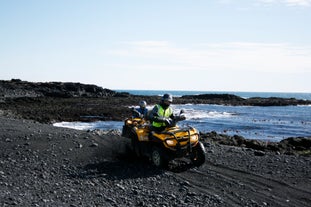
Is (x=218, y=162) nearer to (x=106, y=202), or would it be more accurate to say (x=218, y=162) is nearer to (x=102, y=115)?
(x=106, y=202)

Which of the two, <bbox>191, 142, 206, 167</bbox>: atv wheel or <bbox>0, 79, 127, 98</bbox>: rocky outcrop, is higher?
<bbox>0, 79, 127, 98</bbox>: rocky outcrop

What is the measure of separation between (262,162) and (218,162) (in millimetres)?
1659

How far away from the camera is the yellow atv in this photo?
39.4ft

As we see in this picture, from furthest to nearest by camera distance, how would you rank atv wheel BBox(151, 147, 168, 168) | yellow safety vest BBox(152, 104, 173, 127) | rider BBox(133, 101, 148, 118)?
rider BBox(133, 101, 148, 118)
yellow safety vest BBox(152, 104, 173, 127)
atv wheel BBox(151, 147, 168, 168)

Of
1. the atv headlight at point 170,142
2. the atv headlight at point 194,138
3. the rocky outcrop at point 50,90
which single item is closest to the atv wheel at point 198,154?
the atv headlight at point 194,138

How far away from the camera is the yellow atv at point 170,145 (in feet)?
39.4

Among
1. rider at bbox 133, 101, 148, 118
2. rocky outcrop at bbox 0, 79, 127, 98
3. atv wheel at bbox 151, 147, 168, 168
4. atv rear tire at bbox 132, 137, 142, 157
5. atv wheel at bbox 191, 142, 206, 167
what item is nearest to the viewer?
atv wheel at bbox 151, 147, 168, 168

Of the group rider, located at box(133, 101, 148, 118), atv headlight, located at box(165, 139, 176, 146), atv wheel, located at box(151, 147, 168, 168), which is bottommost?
atv wheel, located at box(151, 147, 168, 168)

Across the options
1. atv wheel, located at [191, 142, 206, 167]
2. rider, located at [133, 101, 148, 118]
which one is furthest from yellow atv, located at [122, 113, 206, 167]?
rider, located at [133, 101, 148, 118]

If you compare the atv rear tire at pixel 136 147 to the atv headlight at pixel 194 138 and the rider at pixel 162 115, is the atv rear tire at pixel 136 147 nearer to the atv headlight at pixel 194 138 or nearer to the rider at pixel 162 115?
the rider at pixel 162 115

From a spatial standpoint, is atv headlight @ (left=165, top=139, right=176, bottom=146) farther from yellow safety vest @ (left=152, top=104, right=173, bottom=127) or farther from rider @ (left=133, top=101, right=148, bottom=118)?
rider @ (left=133, top=101, right=148, bottom=118)

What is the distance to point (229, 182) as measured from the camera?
11.3 meters

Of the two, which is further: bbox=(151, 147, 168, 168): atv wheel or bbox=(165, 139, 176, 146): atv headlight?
bbox=(151, 147, 168, 168): atv wheel

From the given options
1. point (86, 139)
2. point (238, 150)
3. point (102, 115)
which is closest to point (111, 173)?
point (86, 139)
